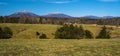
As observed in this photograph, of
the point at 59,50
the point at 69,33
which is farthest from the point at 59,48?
the point at 69,33

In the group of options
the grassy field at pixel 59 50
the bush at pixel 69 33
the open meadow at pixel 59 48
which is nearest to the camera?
the grassy field at pixel 59 50

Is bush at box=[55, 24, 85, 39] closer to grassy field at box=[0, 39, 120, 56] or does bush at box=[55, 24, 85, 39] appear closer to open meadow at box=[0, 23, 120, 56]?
open meadow at box=[0, 23, 120, 56]

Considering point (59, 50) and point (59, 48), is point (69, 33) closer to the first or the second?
point (59, 48)

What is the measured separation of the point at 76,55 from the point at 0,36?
52.1 metres

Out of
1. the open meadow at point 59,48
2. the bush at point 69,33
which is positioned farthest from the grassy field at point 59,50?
the bush at point 69,33

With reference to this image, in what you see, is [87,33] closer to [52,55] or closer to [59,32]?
[59,32]

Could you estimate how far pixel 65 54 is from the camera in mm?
20812

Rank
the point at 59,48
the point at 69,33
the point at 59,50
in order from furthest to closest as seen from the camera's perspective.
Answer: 1. the point at 69,33
2. the point at 59,48
3. the point at 59,50

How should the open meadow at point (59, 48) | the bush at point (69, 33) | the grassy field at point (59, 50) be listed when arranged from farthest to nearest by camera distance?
the bush at point (69, 33), the open meadow at point (59, 48), the grassy field at point (59, 50)

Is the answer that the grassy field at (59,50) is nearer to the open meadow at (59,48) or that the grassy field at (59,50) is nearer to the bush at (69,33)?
the open meadow at (59,48)

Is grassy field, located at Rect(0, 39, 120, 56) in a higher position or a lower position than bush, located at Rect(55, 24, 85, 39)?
higher

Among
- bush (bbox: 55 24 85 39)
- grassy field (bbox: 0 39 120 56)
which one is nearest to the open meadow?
grassy field (bbox: 0 39 120 56)

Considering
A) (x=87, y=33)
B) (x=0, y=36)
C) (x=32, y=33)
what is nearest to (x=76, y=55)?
(x=0, y=36)

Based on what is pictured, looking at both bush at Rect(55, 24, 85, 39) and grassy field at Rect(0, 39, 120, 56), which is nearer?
grassy field at Rect(0, 39, 120, 56)
